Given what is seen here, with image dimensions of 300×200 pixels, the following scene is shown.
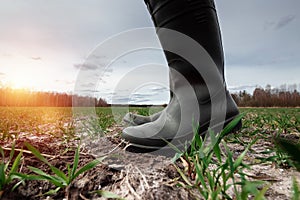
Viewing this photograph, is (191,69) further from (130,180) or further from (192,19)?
(130,180)

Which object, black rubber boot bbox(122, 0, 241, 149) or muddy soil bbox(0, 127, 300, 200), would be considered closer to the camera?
muddy soil bbox(0, 127, 300, 200)


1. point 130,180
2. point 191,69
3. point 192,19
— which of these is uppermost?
point 192,19

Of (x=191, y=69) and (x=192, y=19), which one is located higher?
(x=192, y=19)

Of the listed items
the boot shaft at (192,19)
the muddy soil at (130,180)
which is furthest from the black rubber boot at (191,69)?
the muddy soil at (130,180)

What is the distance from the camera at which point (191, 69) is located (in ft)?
4.10

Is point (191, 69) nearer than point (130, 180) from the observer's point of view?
No

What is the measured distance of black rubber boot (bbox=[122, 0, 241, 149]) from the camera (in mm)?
1164

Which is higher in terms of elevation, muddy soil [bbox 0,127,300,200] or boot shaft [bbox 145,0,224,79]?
boot shaft [bbox 145,0,224,79]

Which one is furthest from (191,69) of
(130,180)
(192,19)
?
(130,180)

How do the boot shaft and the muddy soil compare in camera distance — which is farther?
the boot shaft

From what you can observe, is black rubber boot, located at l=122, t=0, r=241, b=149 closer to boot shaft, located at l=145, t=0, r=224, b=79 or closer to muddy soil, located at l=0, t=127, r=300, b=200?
boot shaft, located at l=145, t=0, r=224, b=79

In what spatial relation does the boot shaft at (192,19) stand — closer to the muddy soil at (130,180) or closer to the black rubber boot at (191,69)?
the black rubber boot at (191,69)

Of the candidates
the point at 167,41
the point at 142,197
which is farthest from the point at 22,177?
the point at 167,41

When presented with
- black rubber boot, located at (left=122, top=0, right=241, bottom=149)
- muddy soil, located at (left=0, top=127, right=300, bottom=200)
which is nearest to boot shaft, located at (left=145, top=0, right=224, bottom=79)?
black rubber boot, located at (left=122, top=0, right=241, bottom=149)
